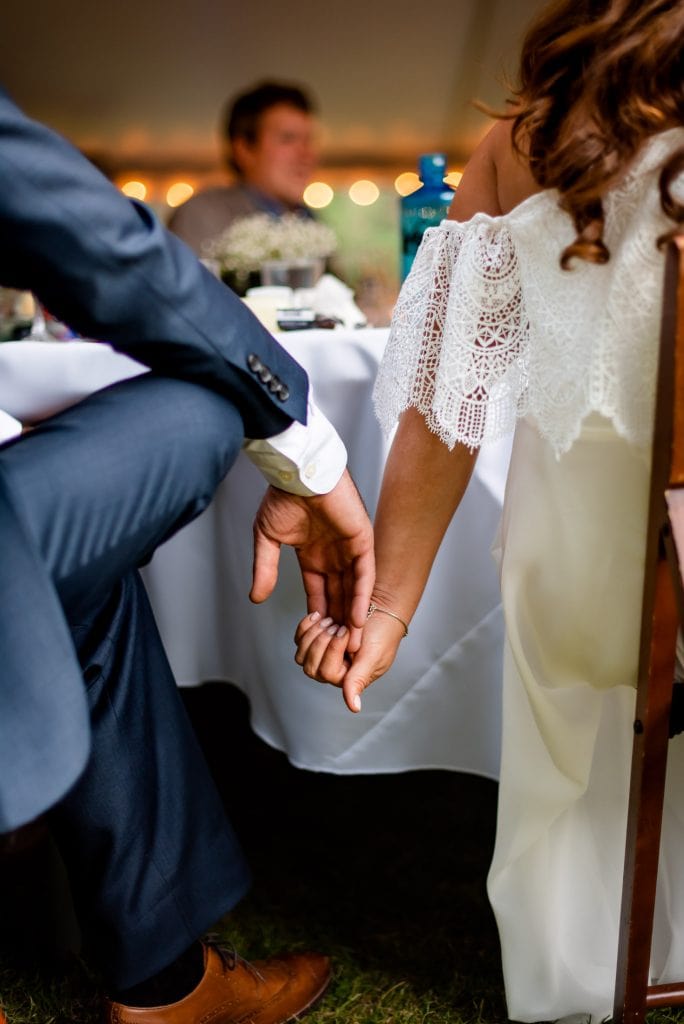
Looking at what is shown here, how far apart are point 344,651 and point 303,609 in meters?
0.21

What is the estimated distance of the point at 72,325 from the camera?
740 mm

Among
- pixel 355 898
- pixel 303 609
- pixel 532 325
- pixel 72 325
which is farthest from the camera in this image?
pixel 355 898

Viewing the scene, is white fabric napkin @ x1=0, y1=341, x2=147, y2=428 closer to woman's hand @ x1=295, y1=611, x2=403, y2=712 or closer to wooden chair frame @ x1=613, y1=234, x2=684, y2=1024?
woman's hand @ x1=295, y1=611, x2=403, y2=712

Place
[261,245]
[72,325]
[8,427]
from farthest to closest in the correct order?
[261,245] < [8,427] < [72,325]

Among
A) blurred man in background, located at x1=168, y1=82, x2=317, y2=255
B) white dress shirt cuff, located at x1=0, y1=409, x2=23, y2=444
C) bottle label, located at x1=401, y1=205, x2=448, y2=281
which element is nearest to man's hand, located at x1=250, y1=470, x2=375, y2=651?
white dress shirt cuff, located at x1=0, y1=409, x2=23, y2=444

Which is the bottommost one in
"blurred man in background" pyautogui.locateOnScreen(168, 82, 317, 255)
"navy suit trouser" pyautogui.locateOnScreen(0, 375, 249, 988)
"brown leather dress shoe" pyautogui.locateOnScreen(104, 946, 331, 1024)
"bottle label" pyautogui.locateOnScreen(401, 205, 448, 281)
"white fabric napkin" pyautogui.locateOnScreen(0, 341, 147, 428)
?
"brown leather dress shoe" pyautogui.locateOnScreen(104, 946, 331, 1024)

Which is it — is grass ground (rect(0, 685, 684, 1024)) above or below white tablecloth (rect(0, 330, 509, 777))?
below

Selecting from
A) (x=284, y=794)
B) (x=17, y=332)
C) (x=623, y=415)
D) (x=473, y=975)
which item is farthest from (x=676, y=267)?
(x=284, y=794)

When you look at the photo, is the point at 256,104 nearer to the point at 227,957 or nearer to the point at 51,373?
the point at 51,373

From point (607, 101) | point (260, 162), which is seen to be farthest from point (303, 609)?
point (260, 162)

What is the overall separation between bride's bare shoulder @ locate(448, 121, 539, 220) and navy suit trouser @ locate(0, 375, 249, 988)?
403 mm

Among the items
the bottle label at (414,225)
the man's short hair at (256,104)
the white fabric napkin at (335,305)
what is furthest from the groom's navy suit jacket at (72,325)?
the man's short hair at (256,104)

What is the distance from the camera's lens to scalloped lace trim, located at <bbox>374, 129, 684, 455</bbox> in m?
0.78

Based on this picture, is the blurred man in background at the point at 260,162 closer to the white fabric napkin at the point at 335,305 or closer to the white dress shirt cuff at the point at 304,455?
the white fabric napkin at the point at 335,305
